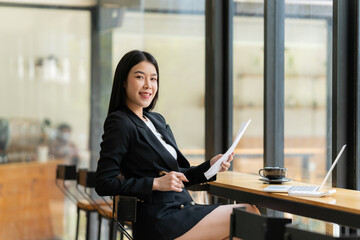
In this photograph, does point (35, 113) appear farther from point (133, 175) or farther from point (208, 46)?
point (133, 175)

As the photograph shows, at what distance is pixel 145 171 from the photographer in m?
2.62

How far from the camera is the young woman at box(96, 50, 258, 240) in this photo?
2514 millimetres

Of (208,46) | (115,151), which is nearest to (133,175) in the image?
(115,151)

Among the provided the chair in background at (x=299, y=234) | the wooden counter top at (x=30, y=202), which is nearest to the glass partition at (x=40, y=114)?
the wooden counter top at (x=30, y=202)

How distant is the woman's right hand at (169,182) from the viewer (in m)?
2.48

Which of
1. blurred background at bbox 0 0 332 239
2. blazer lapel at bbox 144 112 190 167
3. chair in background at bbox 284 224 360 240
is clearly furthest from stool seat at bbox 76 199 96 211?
chair in background at bbox 284 224 360 240

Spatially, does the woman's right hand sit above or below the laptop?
above

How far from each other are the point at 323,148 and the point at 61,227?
3368mm

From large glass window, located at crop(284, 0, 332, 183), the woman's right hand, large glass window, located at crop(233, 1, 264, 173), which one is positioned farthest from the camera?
large glass window, located at crop(233, 1, 264, 173)

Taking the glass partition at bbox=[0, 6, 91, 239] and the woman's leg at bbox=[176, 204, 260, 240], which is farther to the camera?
the glass partition at bbox=[0, 6, 91, 239]

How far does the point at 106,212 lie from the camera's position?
169 inches

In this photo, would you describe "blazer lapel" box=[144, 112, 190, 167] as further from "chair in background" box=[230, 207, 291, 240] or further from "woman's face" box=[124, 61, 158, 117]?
"chair in background" box=[230, 207, 291, 240]

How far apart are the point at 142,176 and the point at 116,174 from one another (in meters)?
0.13

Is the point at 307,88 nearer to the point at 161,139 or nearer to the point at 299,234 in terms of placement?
the point at 161,139
